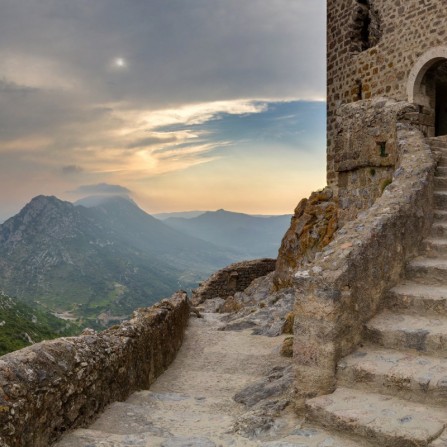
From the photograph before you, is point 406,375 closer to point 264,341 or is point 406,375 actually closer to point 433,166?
point 433,166

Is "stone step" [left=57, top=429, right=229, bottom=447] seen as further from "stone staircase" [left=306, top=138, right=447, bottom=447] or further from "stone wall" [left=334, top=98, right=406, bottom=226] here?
"stone wall" [left=334, top=98, right=406, bottom=226]

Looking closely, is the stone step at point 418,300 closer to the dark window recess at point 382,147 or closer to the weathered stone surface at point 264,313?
the dark window recess at point 382,147

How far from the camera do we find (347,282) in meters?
4.48

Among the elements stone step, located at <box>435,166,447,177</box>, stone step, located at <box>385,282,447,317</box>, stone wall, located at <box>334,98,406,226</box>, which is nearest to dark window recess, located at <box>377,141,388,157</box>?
stone wall, located at <box>334,98,406,226</box>

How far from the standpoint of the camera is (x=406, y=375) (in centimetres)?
399

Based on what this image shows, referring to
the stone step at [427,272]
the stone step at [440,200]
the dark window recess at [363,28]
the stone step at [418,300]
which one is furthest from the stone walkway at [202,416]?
the dark window recess at [363,28]

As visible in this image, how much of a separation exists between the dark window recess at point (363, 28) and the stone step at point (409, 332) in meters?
15.2

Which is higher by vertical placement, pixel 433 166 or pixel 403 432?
pixel 433 166

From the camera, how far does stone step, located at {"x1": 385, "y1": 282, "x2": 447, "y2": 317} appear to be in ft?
15.8

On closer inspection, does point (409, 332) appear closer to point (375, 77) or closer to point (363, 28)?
point (375, 77)

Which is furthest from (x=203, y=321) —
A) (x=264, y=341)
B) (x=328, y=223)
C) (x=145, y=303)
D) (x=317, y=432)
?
(x=145, y=303)

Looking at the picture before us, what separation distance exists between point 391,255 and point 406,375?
1.58m

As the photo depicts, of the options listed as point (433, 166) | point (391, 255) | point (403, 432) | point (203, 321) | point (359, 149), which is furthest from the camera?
point (203, 321)

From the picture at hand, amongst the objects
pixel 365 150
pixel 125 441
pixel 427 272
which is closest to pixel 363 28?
pixel 365 150
